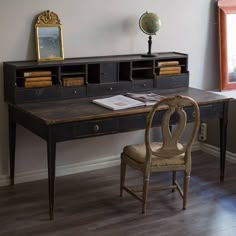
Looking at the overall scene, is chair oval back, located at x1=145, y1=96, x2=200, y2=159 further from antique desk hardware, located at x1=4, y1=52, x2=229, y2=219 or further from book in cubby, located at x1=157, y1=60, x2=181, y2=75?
book in cubby, located at x1=157, y1=60, x2=181, y2=75

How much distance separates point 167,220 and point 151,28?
1.57m

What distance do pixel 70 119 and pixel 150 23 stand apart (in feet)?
4.11

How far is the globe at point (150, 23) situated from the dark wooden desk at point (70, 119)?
2.19ft

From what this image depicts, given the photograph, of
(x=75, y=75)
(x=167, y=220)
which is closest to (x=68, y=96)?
(x=75, y=75)

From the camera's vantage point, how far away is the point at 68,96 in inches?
150

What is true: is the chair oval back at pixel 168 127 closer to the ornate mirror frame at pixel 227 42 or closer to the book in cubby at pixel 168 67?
the book in cubby at pixel 168 67

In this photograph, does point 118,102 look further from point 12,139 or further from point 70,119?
point 12,139

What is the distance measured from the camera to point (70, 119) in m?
3.32

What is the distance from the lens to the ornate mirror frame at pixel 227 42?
473 centimetres

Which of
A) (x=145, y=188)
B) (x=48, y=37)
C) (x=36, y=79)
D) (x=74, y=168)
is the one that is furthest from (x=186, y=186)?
(x=48, y=37)

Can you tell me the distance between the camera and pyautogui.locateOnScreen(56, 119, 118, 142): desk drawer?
3.33m

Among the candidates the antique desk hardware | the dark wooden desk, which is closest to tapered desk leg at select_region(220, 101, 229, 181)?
the antique desk hardware

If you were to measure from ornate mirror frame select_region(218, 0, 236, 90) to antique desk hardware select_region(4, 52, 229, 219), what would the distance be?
60 centimetres

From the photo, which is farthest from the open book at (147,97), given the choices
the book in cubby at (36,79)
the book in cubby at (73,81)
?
the book in cubby at (36,79)
